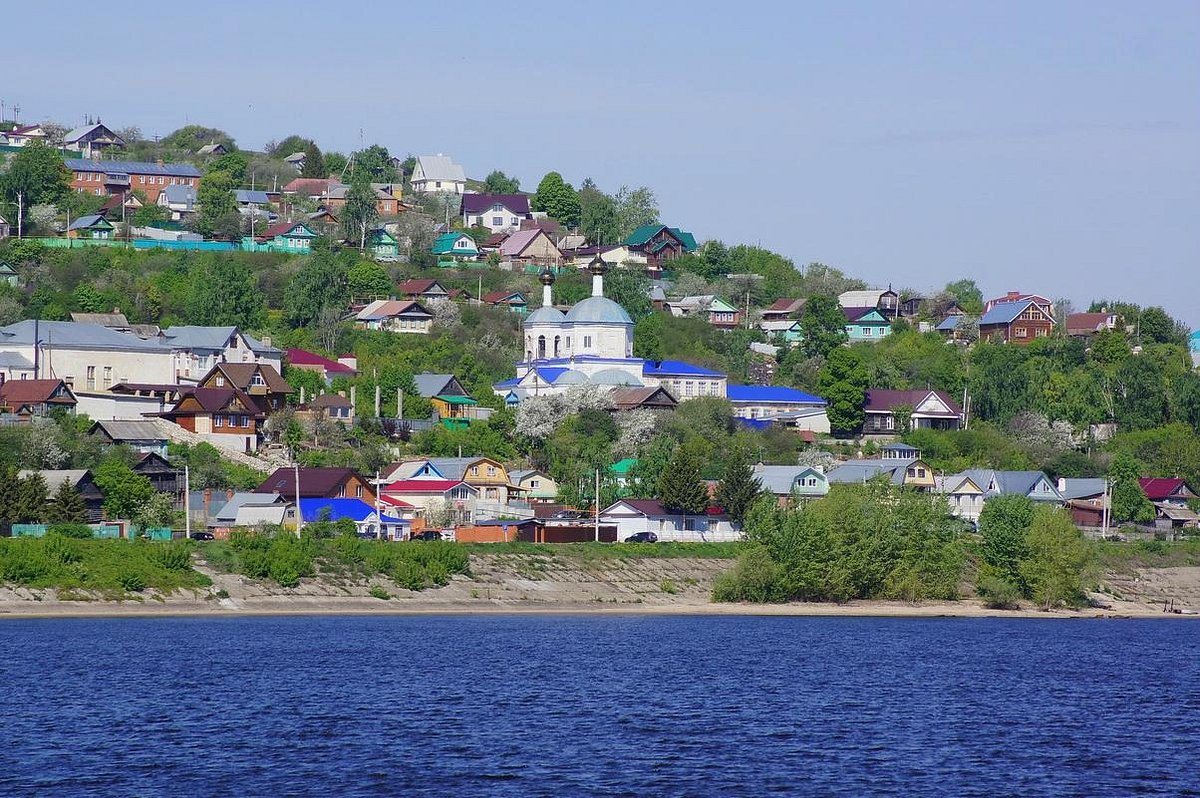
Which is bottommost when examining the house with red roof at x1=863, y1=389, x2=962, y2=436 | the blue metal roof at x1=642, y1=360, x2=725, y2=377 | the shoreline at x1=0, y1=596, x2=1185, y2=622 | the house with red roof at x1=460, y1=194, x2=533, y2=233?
the shoreline at x1=0, y1=596, x2=1185, y2=622

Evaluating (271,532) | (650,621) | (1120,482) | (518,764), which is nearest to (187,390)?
(271,532)

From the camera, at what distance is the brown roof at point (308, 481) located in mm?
76500

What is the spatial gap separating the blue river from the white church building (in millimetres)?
38955

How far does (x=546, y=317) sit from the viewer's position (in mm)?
107938

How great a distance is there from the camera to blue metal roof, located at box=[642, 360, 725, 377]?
106312mm

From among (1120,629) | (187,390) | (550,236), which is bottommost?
(1120,629)

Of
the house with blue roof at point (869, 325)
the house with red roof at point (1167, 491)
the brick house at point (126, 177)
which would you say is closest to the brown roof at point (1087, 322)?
the house with blue roof at point (869, 325)

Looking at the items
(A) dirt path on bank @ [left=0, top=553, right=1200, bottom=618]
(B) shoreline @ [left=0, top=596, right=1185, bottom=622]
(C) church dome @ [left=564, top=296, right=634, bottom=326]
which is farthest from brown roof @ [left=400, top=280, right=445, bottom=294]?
(B) shoreline @ [left=0, top=596, right=1185, bottom=622]

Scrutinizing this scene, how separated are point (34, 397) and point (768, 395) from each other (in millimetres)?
43283

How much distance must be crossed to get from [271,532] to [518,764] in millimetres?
38109

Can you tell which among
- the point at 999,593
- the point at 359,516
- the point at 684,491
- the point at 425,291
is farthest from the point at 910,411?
the point at 359,516

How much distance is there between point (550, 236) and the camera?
473ft

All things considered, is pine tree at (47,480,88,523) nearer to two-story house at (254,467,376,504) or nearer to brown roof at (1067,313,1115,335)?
two-story house at (254,467,376,504)

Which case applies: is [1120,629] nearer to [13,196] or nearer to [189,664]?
[189,664]
